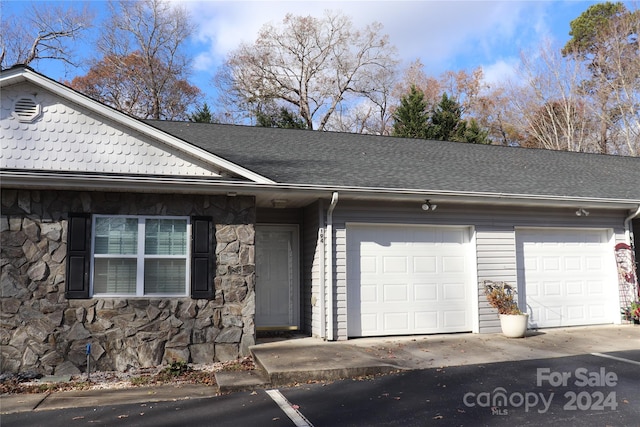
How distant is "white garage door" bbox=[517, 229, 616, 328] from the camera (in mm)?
9938

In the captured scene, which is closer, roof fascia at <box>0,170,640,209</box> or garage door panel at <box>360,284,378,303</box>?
roof fascia at <box>0,170,640,209</box>

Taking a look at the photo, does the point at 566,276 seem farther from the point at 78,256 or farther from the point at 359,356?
the point at 78,256

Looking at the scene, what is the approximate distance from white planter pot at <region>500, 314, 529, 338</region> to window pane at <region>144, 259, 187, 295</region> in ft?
17.8

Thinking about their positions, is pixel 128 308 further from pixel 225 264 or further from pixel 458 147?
pixel 458 147

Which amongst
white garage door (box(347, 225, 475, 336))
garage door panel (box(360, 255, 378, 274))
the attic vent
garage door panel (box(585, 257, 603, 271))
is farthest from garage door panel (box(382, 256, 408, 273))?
the attic vent

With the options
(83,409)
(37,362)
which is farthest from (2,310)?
(83,409)

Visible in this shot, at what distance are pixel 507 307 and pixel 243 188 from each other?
5.10m

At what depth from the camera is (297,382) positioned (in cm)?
632

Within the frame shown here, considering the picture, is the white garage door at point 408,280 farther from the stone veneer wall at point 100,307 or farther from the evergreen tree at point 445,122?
the evergreen tree at point 445,122

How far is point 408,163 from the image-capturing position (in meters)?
10.7

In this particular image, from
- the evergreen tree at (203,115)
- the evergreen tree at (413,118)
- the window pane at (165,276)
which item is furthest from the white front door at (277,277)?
the evergreen tree at (413,118)

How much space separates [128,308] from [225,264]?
1493mm

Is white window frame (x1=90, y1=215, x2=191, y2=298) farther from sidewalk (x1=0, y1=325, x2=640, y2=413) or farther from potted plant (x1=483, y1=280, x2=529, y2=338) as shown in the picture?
potted plant (x1=483, y1=280, x2=529, y2=338)

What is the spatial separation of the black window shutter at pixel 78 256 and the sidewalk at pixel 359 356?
1518 millimetres
